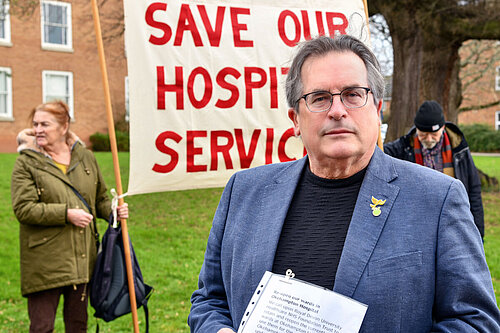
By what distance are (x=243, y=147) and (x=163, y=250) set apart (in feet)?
15.5

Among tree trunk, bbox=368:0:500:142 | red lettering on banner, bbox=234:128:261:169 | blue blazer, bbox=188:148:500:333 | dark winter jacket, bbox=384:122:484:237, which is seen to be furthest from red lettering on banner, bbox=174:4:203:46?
tree trunk, bbox=368:0:500:142

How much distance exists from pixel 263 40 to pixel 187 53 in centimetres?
55

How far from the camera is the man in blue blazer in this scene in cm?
167

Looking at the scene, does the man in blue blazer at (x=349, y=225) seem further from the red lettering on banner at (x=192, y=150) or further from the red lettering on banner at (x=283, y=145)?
the red lettering on banner at (x=283, y=145)

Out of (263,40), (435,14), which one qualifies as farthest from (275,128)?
(435,14)

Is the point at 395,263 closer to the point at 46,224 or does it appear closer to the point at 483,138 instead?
the point at 46,224

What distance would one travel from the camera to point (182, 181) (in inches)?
148

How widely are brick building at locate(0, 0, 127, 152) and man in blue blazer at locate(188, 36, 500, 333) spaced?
864 inches

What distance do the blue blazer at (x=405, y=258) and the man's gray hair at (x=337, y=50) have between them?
24 centimetres

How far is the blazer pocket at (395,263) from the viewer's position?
168 cm

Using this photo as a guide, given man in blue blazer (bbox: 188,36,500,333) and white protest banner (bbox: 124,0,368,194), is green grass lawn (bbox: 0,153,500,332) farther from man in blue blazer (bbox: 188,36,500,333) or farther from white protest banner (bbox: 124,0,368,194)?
man in blue blazer (bbox: 188,36,500,333)

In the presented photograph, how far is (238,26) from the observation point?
12.4 ft

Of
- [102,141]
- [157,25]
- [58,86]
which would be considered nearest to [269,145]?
[157,25]

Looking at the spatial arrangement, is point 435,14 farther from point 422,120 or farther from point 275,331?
point 275,331
